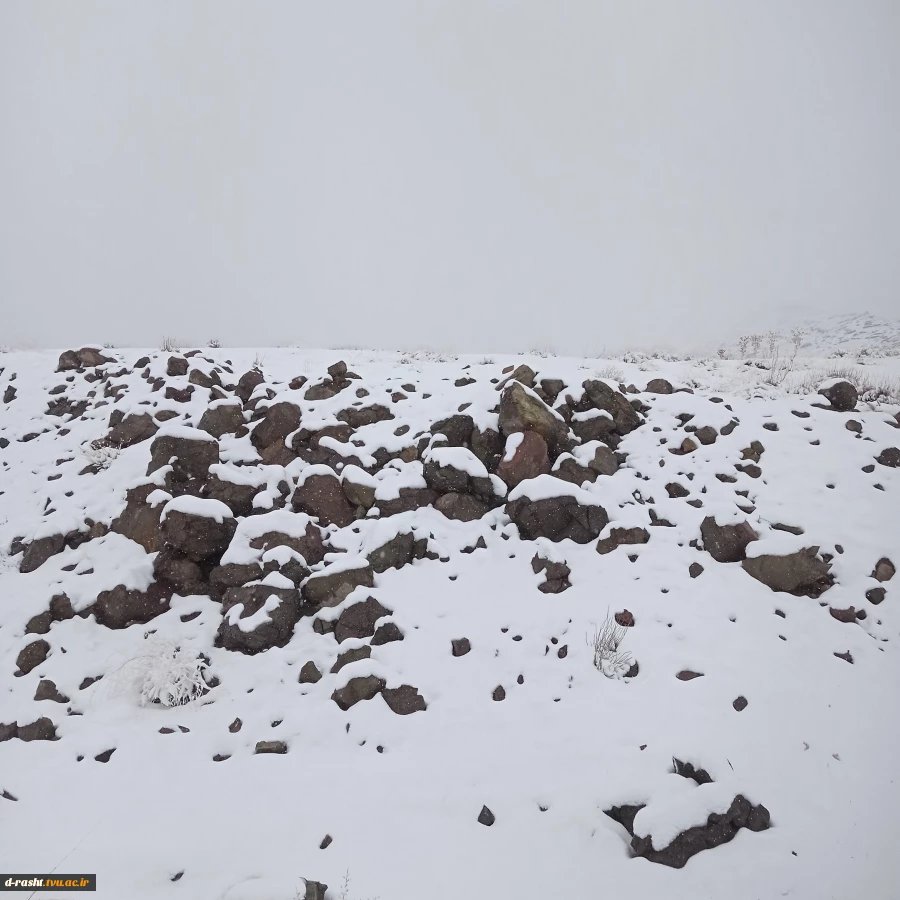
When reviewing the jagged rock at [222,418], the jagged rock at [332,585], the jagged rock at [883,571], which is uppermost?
the jagged rock at [222,418]

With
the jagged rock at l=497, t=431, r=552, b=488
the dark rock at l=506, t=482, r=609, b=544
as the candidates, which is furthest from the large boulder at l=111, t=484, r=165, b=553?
the dark rock at l=506, t=482, r=609, b=544

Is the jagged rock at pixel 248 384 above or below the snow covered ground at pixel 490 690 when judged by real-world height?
above

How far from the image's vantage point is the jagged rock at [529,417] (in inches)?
367

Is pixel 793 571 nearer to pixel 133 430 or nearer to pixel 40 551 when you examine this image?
pixel 40 551

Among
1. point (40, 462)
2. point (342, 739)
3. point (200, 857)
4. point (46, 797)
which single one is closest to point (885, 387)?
point (342, 739)

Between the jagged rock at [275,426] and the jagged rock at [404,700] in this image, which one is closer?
the jagged rock at [404,700]

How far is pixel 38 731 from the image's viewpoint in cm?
590

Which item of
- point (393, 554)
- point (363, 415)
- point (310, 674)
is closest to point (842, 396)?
point (393, 554)

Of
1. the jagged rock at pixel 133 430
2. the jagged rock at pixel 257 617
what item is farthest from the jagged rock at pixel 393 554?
the jagged rock at pixel 133 430

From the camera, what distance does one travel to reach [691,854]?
4.32 meters

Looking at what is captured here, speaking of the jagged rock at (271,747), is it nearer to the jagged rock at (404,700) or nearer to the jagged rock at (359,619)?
the jagged rock at (404,700)

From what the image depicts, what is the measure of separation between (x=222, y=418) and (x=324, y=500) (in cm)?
A: 343

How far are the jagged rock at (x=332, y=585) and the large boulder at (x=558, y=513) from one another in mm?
2842

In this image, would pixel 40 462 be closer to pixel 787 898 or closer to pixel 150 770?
pixel 150 770
